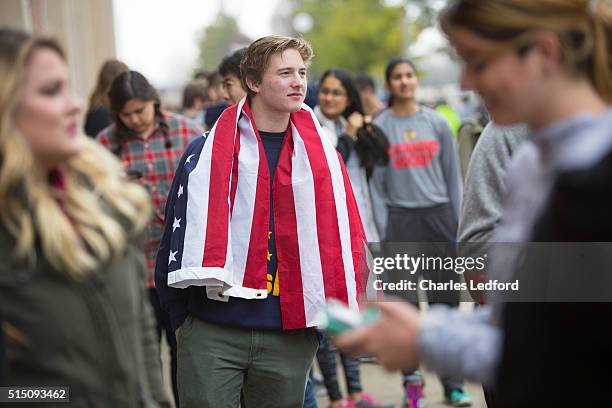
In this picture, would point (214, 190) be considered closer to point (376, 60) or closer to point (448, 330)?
point (448, 330)

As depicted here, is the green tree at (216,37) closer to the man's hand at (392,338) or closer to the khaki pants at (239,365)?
the khaki pants at (239,365)

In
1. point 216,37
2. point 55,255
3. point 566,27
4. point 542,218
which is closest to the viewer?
point 542,218

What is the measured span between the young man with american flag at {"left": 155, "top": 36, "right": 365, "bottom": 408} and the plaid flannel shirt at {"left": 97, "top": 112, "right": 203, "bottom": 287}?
1.56m

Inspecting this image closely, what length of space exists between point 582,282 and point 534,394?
26 centimetres

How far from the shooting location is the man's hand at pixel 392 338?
2.24 m

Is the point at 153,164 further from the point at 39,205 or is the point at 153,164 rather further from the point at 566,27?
the point at 566,27

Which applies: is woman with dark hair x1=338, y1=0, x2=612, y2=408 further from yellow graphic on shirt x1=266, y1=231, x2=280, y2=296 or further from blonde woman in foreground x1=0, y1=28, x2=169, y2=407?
yellow graphic on shirt x1=266, y1=231, x2=280, y2=296

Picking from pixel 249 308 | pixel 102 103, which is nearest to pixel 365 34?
pixel 102 103

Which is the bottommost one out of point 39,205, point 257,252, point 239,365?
point 239,365

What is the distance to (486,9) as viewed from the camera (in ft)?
7.04

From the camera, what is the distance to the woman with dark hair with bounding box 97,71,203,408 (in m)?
5.73

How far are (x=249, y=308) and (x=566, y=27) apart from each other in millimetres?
2193

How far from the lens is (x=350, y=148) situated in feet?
22.8

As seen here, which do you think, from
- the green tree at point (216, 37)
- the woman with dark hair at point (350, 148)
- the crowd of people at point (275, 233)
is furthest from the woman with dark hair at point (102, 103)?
the green tree at point (216, 37)
